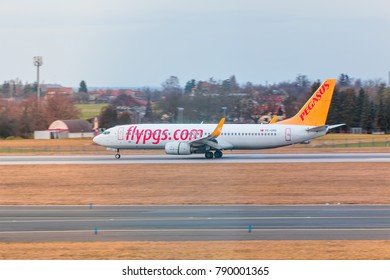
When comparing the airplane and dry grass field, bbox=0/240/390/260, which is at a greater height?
the airplane

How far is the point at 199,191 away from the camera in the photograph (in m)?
27.7

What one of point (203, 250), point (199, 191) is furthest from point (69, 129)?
point (203, 250)

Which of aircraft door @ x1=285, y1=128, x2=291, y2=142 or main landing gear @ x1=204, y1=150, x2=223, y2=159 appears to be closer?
main landing gear @ x1=204, y1=150, x2=223, y2=159

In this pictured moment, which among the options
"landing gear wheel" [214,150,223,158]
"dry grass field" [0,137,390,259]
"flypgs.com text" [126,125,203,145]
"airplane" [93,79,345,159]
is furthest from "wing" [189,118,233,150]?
"dry grass field" [0,137,390,259]

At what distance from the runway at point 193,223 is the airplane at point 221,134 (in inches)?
833

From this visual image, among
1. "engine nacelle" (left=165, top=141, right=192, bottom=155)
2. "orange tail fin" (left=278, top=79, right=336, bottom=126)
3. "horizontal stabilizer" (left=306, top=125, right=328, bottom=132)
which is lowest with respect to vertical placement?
"engine nacelle" (left=165, top=141, right=192, bottom=155)

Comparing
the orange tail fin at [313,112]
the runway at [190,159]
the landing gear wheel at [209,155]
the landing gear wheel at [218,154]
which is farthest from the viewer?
the orange tail fin at [313,112]

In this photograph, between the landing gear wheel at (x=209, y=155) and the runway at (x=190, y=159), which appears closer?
the runway at (x=190, y=159)

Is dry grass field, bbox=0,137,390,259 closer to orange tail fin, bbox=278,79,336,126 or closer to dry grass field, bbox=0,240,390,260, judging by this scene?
dry grass field, bbox=0,240,390,260

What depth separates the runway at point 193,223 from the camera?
16328 millimetres

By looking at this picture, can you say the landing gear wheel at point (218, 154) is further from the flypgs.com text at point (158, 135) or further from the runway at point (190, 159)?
the flypgs.com text at point (158, 135)

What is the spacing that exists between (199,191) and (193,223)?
9223 millimetres

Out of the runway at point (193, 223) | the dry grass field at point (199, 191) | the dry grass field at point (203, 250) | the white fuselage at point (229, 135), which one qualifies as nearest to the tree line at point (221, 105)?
the white fuselage at point (229, 135)

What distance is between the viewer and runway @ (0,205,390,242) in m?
16.3
